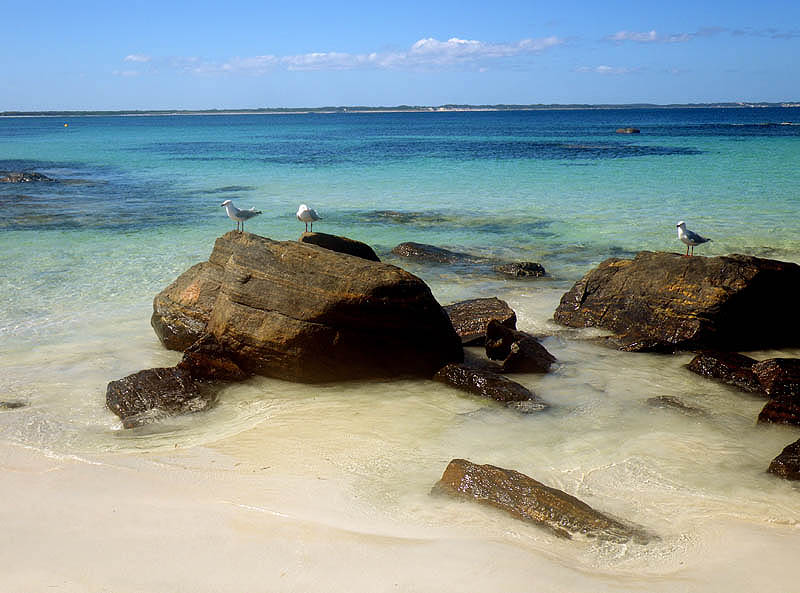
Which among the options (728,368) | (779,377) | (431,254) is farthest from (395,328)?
(431,254)

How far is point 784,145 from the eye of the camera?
1949 inches

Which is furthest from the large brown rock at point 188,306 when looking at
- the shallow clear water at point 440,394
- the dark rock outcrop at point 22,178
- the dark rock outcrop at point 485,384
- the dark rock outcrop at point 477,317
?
the dark rock outcrop at point 22,178

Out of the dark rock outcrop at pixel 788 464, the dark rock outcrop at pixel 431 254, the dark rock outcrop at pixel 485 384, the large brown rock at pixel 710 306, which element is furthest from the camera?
the dark rock outcrop at pixel 431 254

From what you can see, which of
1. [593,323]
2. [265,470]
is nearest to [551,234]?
[593,323]

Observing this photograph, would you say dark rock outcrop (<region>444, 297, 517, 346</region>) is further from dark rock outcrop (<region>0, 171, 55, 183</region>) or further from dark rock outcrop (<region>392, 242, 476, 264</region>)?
dark rock outcrop (<region>0, 171, 55, 183</region>)

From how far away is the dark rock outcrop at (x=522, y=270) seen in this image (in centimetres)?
1327

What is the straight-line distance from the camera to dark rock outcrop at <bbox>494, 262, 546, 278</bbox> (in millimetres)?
13273

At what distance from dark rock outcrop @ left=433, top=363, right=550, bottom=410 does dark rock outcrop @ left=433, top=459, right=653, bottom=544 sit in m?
1.95

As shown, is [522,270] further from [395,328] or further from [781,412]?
[781,412]

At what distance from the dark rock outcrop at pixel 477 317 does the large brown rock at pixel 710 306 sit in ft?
4.89

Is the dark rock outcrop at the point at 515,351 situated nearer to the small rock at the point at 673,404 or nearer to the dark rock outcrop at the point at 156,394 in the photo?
the small rock at the point at 673,404

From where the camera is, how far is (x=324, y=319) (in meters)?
7.63

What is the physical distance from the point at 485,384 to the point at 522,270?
6.11 meters

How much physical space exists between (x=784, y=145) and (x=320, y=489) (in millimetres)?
52712
